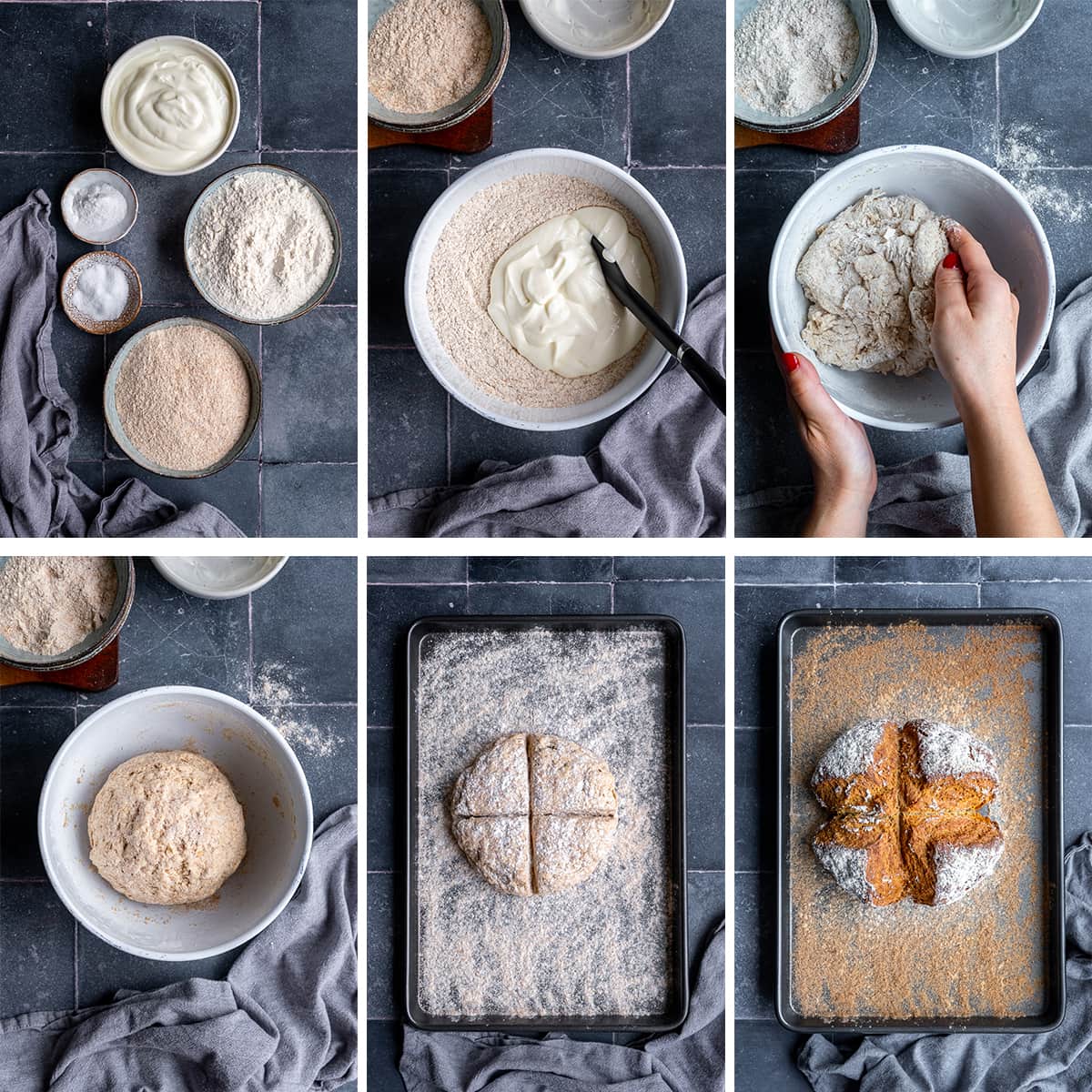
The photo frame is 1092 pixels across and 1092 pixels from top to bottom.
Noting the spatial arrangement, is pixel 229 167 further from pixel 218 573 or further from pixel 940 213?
pixel 940 213

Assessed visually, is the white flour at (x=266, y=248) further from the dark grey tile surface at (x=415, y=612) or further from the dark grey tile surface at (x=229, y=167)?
the dark grey tile surface at (x=415, y=612)

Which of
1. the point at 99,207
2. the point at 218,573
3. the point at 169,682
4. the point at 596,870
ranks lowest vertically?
the point at 596,870

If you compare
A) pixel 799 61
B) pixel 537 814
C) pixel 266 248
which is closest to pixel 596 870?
pixel 537 814

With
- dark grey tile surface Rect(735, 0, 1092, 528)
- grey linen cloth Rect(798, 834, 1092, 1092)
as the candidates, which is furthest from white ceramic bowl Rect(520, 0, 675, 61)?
grey linen cloth Rect(798, 834, 1092, 1092)

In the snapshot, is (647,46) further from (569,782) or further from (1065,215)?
(569,782)

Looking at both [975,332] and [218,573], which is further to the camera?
[218,573]

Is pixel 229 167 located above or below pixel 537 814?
above

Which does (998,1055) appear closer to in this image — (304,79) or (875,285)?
(875,285)

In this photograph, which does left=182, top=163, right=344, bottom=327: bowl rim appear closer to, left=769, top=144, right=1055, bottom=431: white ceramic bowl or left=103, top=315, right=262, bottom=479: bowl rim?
left=103, top=315, right=262, bottom=479: bowl rim
